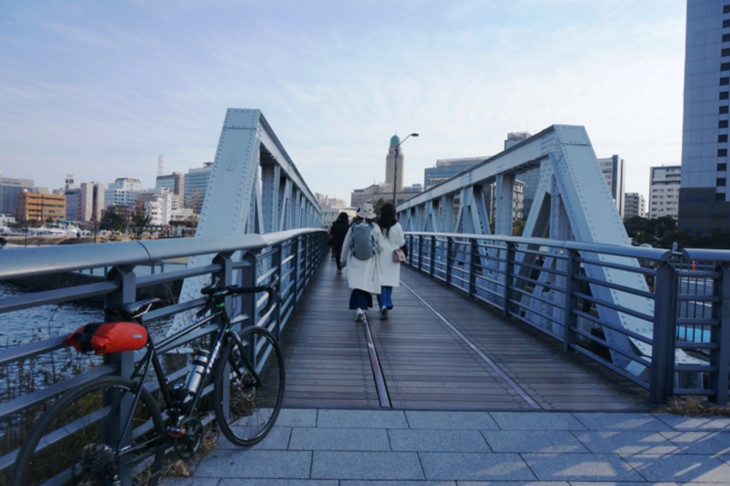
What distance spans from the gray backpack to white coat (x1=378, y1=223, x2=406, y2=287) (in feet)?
1.16

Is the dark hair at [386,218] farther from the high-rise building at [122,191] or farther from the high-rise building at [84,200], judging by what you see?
the high-rise building at [122,191]

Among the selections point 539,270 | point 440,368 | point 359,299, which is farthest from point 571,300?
point 359,299

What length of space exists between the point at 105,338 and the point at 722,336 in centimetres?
420

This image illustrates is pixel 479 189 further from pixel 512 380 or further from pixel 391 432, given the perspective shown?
pixel 391 432

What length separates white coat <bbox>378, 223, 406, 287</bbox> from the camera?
8.04 metres

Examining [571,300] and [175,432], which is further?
[571,300]

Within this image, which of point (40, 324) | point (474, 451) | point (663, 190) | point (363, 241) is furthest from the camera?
point (663, 190)

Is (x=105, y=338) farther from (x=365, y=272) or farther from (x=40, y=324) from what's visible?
(x=365, y=272)

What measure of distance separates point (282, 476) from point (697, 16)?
92.9 m

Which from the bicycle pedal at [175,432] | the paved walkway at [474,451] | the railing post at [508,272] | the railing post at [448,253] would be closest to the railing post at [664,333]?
the paved walkway at [474,451]

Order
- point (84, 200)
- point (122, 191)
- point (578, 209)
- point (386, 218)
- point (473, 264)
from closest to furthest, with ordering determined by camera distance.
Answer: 1. point (578, 209)
2. point (386, 218)
3. point (473, 264)
4. point (84, 200)
5. point (122, 191)

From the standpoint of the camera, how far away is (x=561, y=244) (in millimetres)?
6164

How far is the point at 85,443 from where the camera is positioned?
2199 millimetres

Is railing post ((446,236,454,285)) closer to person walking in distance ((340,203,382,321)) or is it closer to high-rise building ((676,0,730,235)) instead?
person walking in distance ((340,203,382,321))
